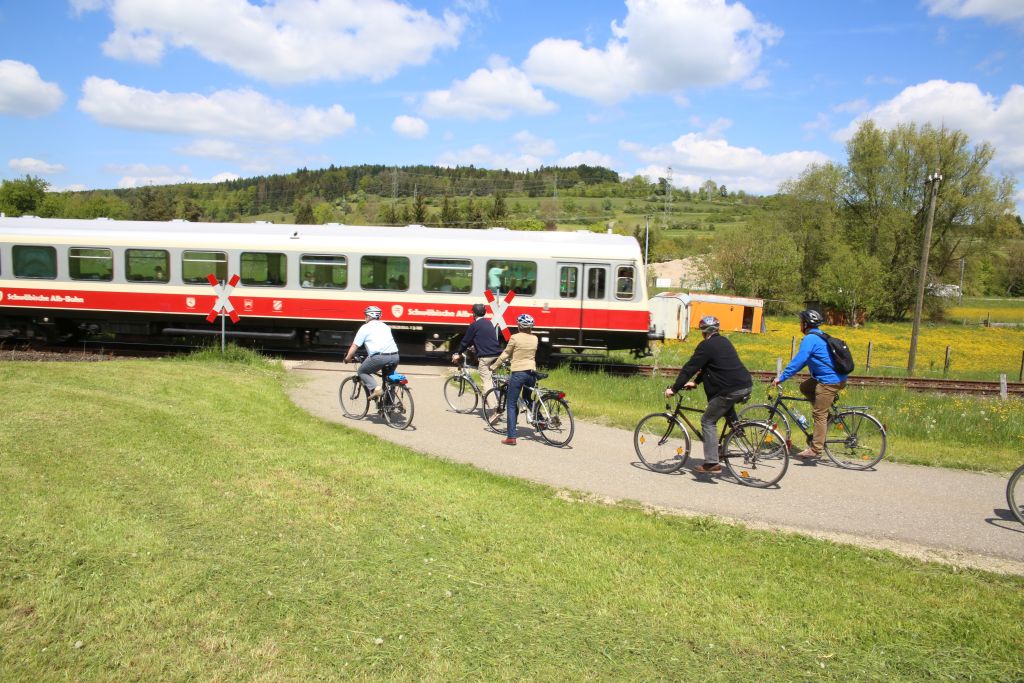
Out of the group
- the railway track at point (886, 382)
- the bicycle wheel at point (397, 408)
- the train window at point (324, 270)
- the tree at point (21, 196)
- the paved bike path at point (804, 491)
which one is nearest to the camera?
the paved bike path at point (804, 491)

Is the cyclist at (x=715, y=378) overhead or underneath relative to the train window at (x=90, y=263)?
underneath

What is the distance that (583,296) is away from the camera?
17.4 meters

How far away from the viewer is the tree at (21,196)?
272 feet

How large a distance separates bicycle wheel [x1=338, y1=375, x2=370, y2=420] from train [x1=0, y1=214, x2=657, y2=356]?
6625 millimetres

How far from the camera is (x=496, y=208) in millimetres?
96250

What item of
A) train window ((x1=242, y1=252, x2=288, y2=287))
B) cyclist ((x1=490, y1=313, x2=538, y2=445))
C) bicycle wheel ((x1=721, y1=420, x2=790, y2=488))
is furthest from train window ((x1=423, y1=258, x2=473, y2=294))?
bicycle wheel ((x1=721, y1=420, x2=790, y2=488))

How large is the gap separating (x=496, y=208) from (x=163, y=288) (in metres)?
80.5

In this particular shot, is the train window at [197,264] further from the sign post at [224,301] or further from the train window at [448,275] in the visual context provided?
the train window at [448,275]

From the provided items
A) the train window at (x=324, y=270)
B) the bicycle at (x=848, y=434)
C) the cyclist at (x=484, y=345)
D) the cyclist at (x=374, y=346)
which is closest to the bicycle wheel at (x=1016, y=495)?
the bicycle at (x=848, y=434)

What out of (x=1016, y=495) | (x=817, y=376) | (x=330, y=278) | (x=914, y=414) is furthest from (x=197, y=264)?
(x=1016, y=495)

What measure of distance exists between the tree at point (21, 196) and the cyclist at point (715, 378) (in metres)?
94.8

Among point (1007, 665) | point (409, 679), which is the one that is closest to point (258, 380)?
point (409, 679)

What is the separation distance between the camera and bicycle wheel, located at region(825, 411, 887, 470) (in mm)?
8719

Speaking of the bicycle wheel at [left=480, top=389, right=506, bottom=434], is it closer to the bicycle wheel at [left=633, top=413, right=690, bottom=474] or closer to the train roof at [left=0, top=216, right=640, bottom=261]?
the bicycle wheel at [left=633, top=413, right=690, bottom=474]
